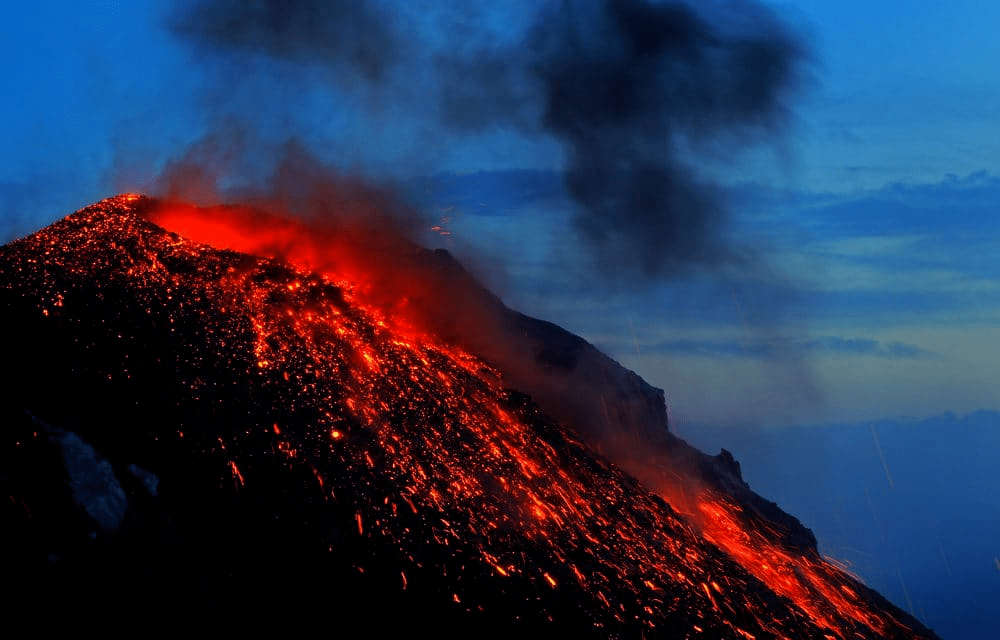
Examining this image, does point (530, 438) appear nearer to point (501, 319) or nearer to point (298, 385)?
point (298, 385)

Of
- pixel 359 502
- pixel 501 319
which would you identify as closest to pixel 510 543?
pixel 359 502

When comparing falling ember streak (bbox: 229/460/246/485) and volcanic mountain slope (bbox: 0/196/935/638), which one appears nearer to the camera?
volcanic mountain slope (bbox: 0/196/935/638)

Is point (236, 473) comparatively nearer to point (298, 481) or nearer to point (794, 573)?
point (298, 481)

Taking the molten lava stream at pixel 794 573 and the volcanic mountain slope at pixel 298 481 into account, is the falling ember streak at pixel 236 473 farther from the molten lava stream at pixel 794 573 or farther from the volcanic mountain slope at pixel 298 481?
the molten lava stream at pixel 794 573

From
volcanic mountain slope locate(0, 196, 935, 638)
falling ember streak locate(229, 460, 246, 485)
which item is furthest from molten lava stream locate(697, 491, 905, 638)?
falling ember streak locate(229, 460, 246, 485)

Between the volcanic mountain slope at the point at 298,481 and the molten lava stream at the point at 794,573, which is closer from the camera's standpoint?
the volcanic mountain slope at the point at 298,481

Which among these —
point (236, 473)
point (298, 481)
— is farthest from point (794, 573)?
point (236, 473)

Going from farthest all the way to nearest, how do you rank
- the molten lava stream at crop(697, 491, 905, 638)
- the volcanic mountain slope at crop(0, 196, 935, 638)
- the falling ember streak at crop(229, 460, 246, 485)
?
the molten lava stream at crop(697, 491, 905, 638) → the falling ember streak at crop(229, 460, 246, 485) → the volcanic mountain slope at crop(0, 196, 935, 638)

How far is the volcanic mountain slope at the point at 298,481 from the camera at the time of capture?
16.2 meters

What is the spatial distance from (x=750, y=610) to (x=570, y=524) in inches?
177

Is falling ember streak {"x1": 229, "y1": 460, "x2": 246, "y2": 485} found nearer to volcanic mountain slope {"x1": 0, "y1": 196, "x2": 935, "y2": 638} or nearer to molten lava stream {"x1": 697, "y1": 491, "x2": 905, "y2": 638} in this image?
volcanic mountain slope {"x1": 0, "y1": 196, "x2": 935, "y2": 638}

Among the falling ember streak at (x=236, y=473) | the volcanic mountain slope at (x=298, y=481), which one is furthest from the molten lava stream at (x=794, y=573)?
the falling ember streak at (x=236, y=473)

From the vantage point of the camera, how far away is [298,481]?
17.8 m

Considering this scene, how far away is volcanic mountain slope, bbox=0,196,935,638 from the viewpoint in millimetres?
16188
